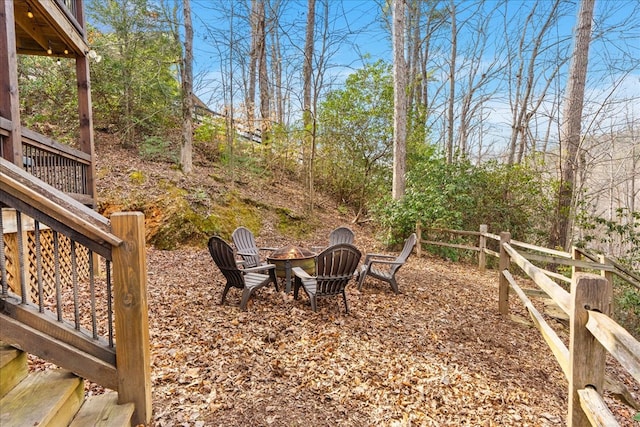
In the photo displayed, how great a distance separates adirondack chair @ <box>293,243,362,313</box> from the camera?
426 cm

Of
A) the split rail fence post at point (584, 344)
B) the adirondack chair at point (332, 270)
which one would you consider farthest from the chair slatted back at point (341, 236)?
the split rail fence post at point (584, 344)

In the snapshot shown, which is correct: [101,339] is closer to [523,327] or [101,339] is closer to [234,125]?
[523,327]

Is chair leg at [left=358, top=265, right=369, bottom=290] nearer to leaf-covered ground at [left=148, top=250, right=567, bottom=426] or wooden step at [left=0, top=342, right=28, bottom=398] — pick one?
leaf-covered ground at [left=148, top=250, right=567, bottom=426]

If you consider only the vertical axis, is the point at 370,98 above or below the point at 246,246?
above

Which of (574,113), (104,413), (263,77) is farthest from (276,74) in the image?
(104,413)

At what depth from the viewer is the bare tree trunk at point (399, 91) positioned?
880 cm

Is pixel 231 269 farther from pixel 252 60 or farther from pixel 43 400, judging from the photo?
pixel 252 60

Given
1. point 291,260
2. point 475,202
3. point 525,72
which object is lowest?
point 291,260

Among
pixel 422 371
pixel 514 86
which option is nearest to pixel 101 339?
pixel 422 371

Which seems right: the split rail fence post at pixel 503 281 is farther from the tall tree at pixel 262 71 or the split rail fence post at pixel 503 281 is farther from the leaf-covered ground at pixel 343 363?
the tall tree at pixel 262 71

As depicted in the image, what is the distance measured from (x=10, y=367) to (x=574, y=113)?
31.9ft

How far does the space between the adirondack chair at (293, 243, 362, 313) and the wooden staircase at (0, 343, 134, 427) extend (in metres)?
2.58

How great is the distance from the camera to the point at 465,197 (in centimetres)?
870

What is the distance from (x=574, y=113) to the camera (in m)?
7.36
